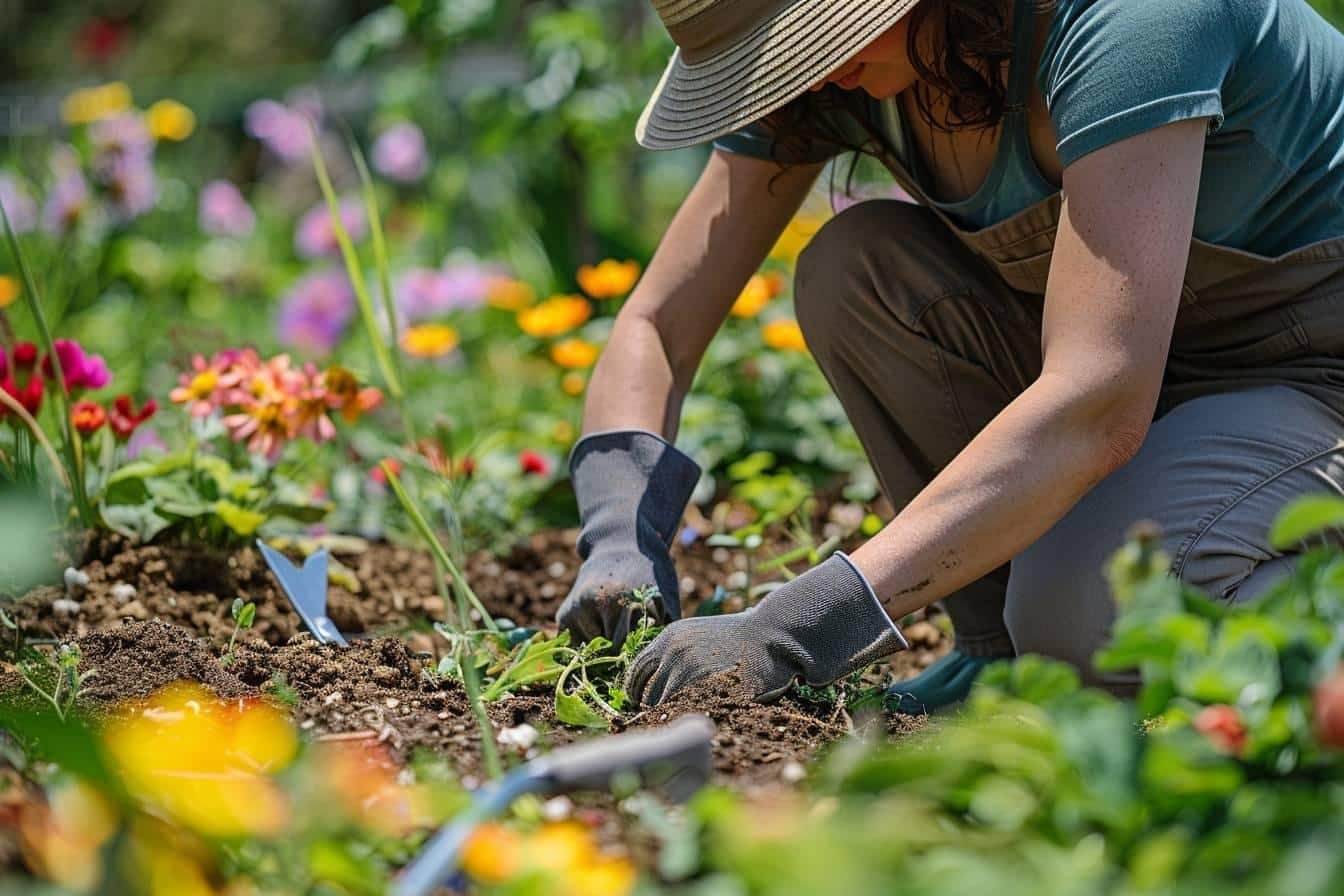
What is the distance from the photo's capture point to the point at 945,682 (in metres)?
1.90

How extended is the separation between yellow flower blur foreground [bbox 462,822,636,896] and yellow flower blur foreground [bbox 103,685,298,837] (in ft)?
0.38

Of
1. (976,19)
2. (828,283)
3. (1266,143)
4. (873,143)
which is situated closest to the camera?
(976,19)

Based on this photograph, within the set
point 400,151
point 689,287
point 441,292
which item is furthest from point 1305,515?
point 400,151

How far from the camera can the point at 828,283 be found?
1974 millimetres

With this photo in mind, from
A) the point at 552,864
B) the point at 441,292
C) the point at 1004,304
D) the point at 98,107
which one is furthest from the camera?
the point at 98,107

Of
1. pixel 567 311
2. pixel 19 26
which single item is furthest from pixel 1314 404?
pixel 19 26

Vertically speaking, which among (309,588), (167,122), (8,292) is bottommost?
(309,588)

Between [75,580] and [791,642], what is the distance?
1.01 m

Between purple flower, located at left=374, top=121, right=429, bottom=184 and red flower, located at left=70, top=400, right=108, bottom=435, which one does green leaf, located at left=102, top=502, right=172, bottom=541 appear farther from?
purple flower, located at left=374, top=121, right=429, bottom=184

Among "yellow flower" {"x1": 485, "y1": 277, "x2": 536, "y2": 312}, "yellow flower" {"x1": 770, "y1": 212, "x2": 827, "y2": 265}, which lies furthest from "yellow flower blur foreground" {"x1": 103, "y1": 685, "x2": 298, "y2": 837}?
"yellow flower" {"x1": 770, "y1": 212, "x2": 827, "y2": 265}

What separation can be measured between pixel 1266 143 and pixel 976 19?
1.20ft

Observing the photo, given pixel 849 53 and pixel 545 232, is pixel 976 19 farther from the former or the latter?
pixel 545 232

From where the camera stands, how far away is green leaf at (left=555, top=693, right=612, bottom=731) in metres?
1.39

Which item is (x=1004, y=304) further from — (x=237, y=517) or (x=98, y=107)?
(x=98, y=107)
